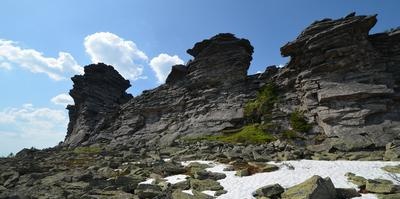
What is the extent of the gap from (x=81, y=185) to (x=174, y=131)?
37.8m

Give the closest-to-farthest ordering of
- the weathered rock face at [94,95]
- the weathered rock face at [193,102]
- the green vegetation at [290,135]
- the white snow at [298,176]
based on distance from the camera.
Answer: the white snow at [298,176] → the green vegetation at [290,135] → the weathered rock face at [193,102] → the weathered rock face at [94,95]

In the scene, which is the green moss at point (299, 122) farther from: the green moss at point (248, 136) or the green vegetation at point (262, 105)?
the green vegetation at point (262, 105)

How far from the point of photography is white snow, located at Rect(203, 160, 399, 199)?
Answer: 18484mm

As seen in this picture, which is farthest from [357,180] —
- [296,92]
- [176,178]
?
[296,92]

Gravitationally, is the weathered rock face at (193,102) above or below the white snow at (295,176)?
above

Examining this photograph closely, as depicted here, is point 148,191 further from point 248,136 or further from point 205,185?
point 248,136

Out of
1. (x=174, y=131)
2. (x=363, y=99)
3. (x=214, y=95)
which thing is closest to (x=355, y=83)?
(x=363, y=99)

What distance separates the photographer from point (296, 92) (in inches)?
2047

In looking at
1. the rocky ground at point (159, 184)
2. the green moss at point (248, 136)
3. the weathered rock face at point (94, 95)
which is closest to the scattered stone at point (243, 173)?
the rocky ground at point (159, 184)

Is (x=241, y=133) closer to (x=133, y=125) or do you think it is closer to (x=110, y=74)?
(x=133, y=125)

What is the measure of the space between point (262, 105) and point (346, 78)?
12979 millimetres

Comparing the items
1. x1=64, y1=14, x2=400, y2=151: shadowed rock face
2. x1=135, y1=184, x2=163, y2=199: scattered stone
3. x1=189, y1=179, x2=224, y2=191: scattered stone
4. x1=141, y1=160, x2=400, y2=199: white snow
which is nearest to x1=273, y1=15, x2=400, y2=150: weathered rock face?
x1=64, y1=14, x2=400, y2=151: shadowed rock face

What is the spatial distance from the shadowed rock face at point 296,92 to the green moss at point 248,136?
3.14m

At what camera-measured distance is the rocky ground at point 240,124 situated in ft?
67.3
